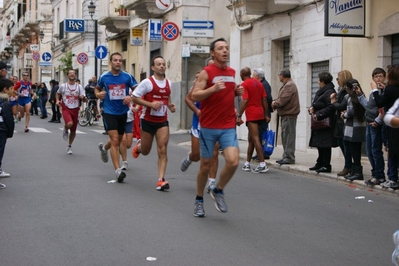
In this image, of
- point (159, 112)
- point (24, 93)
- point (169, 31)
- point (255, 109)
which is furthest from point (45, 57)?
point (159, 112)

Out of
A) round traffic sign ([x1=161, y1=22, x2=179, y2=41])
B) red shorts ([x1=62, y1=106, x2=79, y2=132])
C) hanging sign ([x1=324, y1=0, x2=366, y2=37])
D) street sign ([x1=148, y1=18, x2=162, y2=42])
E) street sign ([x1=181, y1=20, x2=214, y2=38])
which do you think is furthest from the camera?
street sign ([x1=148, y1=18, x2=162, y2=42])

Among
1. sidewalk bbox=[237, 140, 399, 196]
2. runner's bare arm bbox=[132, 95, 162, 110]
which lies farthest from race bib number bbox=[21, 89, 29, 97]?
runner's bare arm bbox=[132, 95, 162, 110]

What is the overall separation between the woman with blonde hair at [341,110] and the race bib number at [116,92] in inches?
138

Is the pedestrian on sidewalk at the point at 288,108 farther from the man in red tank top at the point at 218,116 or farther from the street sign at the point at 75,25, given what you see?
the street sign at the point at 75,25

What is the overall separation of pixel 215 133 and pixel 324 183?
4594mm

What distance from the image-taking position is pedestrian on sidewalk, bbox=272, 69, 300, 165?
14.4 m

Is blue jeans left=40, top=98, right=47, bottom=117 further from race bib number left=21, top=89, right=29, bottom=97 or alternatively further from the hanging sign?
the hanging sign

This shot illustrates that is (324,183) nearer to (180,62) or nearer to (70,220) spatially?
(70,220)

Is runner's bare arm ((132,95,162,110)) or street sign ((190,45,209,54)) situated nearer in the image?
runner's bare arm ((132,95,162,110))

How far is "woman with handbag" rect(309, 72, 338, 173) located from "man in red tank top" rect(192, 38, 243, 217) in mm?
5003

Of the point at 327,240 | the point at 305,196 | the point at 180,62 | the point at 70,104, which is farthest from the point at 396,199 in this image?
the point at 180,62

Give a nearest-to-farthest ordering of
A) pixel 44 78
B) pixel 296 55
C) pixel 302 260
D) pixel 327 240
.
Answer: pixel 302 260
pixel 327 240
pixel 296 55
pixel 44 78

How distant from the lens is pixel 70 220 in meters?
8.11

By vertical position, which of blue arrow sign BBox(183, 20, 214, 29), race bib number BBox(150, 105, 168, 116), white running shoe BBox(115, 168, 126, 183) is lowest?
white running shoe BBox(115, 168, 126, 183)
